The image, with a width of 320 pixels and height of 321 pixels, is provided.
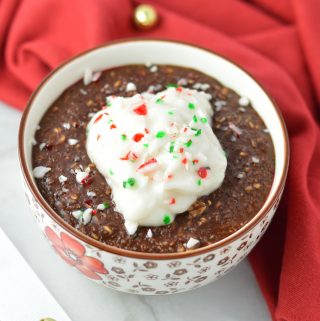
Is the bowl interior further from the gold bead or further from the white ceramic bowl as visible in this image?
the gold bead

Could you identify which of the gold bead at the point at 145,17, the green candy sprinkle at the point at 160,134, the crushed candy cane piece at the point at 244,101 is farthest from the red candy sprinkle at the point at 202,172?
the gold bead at the point at 145,17

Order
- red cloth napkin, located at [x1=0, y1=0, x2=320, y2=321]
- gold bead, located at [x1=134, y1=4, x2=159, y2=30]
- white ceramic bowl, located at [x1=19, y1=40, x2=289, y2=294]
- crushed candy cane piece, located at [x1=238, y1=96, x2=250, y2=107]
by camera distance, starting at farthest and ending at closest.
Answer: gold bead, located at [x1=134, y1=4, x2=159, y2=30] < red cloth napkin, located at [x1=0, y1=0, x2=320, y2=321] < crushed candy cane piece, located at [x1=238, y1=96, x2=250, y2=107] < white ceramic bowl, located at [x1=19, y1=40, x2=289, y2=294]

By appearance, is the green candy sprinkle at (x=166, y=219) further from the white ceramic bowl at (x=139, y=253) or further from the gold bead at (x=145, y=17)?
the gold bead at (x=145, y=17)

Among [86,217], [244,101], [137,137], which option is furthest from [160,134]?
[244,101]

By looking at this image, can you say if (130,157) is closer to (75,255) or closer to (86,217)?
(86,217)

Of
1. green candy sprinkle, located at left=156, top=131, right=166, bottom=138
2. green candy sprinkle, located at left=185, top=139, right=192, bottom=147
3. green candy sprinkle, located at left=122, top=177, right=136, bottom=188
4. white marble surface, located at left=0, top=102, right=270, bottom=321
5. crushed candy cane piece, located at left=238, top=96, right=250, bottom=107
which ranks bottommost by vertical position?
white marble surface, located at left=0, top=102, right=270, bottom=321

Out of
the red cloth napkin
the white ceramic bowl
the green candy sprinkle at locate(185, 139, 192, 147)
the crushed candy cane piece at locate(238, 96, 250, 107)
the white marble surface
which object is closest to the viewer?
the white ceramic bowl

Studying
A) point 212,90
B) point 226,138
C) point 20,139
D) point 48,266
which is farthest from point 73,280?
point 212,90

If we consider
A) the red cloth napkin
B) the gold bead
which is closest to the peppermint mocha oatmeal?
the red cloth napkin
